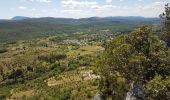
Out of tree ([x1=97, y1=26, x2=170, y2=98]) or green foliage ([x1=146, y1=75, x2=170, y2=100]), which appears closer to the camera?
green foliage ([x1=146, y1=75, x2=170, y2=100])

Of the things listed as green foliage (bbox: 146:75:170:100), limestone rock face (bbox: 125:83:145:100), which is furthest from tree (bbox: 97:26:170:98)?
green foliage (bbox: 146:75:170:100)

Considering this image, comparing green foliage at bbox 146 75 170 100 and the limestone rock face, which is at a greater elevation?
green foliage at bbox 146 75 170 100

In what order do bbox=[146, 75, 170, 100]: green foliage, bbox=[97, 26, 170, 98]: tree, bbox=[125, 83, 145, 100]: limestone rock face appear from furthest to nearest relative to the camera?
bbox=[97, 26, 170, 98]: tree → bbox=[125, 83, 145, 100]: limestone rock face → bbox=[146, 75, 170, 100]: green foliage

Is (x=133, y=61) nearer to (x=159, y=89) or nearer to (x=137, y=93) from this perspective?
(x=137, y=93)

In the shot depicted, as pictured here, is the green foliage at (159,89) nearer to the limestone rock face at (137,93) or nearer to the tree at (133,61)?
the limestone rock face at (137,93)

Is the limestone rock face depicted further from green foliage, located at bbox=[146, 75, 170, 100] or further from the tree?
green foliage, located at bbox=[146, 75, 170, 100]

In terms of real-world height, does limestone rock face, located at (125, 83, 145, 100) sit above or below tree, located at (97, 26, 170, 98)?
below

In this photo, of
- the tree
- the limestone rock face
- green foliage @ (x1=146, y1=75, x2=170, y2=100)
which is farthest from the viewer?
the tree

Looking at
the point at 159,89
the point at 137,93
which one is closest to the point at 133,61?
the point at 137,93

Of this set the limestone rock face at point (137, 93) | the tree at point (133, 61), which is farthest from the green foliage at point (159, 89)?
the tree at point (133, 61)
